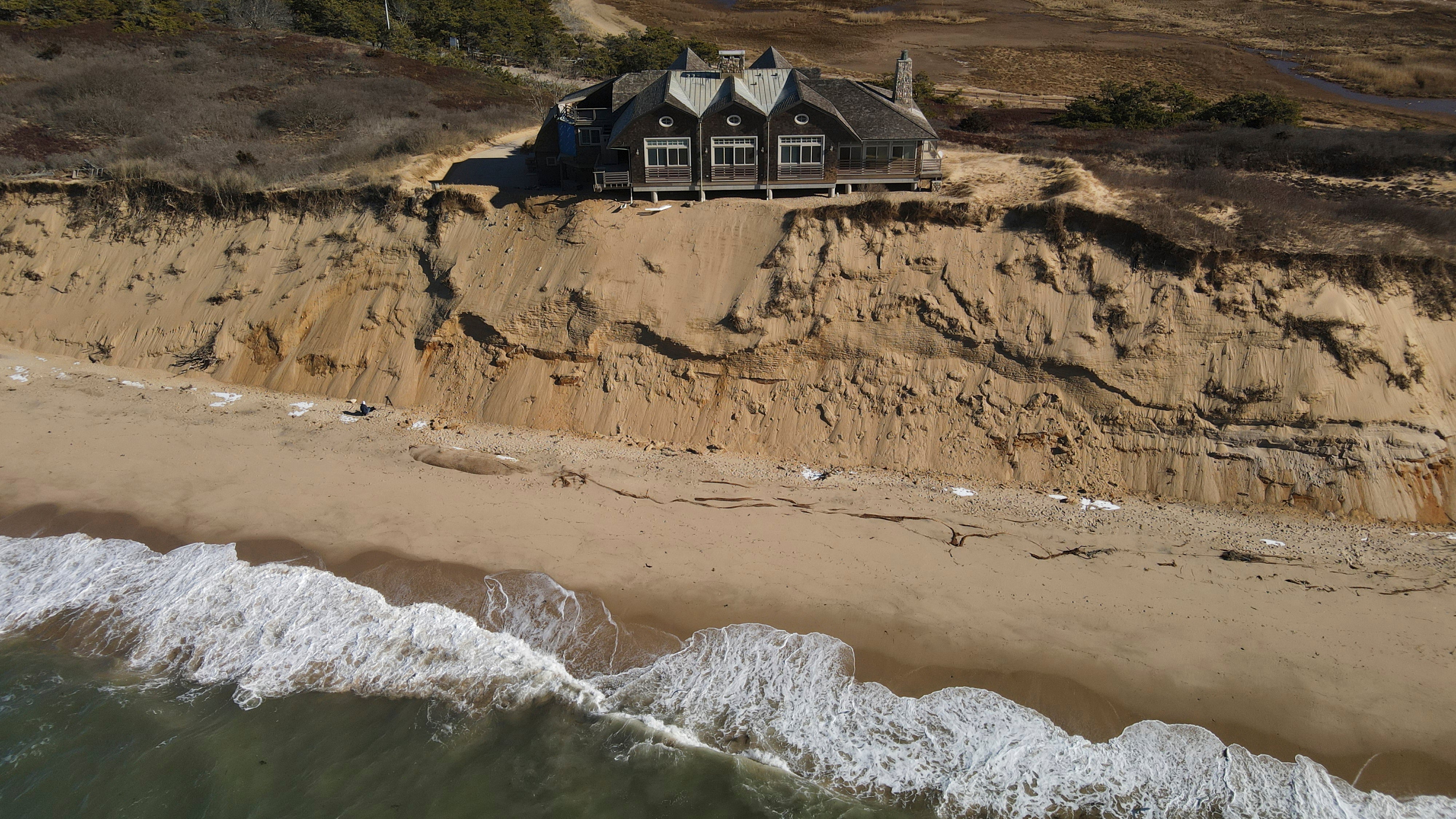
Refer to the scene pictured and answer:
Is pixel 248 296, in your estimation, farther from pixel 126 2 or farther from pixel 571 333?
pixel 126 2

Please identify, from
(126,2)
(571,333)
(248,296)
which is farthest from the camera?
(126,2)

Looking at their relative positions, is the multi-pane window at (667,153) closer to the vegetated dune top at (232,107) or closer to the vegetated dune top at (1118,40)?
the vegetated dune top at (232,107)

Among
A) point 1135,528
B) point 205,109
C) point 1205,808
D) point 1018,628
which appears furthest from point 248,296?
point 1205,808

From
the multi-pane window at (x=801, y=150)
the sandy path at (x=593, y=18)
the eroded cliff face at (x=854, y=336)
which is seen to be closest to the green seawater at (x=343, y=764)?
the eroded cliff face at (x=854, y=336)

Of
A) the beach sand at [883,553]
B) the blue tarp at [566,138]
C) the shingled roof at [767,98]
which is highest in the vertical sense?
the shingled roof at [767,98]

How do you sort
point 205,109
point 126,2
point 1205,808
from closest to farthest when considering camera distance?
point 1205,808 < point 205,109 < point 126,2

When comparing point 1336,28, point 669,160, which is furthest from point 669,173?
point 1336,28
